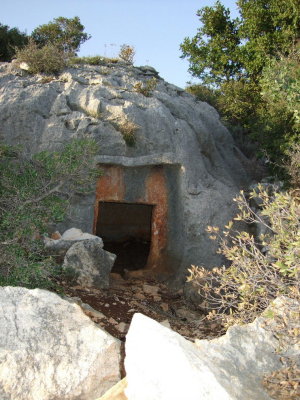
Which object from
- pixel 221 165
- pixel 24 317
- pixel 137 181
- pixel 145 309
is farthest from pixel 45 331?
pixel 221 165

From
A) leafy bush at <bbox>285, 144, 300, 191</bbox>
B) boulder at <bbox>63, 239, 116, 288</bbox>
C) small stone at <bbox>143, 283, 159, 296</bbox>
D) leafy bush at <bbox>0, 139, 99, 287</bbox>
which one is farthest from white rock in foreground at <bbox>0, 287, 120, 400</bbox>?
leafy bush at <bbox>285, 144, 300, 191</bbox>

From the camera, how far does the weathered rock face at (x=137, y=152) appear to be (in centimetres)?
1046

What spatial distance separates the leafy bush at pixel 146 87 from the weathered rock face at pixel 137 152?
0.29m

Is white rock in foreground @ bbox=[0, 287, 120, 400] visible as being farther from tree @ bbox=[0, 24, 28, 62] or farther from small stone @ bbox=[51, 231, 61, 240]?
tree @ bbox=[0, 24, 28, 62]

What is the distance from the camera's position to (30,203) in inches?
283

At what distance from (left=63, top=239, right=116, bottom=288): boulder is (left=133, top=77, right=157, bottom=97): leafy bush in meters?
4.91

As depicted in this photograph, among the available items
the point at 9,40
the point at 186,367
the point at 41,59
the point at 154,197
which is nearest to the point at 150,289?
the point at 154,197

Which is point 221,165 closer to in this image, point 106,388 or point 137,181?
point 137,181

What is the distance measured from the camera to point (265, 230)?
10930mm

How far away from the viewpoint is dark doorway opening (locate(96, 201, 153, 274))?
16.7 metres

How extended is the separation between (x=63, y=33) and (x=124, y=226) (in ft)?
30.6

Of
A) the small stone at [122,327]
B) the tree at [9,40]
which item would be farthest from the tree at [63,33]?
the small stone at [122,327]

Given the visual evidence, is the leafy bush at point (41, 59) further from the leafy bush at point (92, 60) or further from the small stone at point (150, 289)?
the small stone at point (150, 289)

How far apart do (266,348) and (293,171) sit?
763 cm
